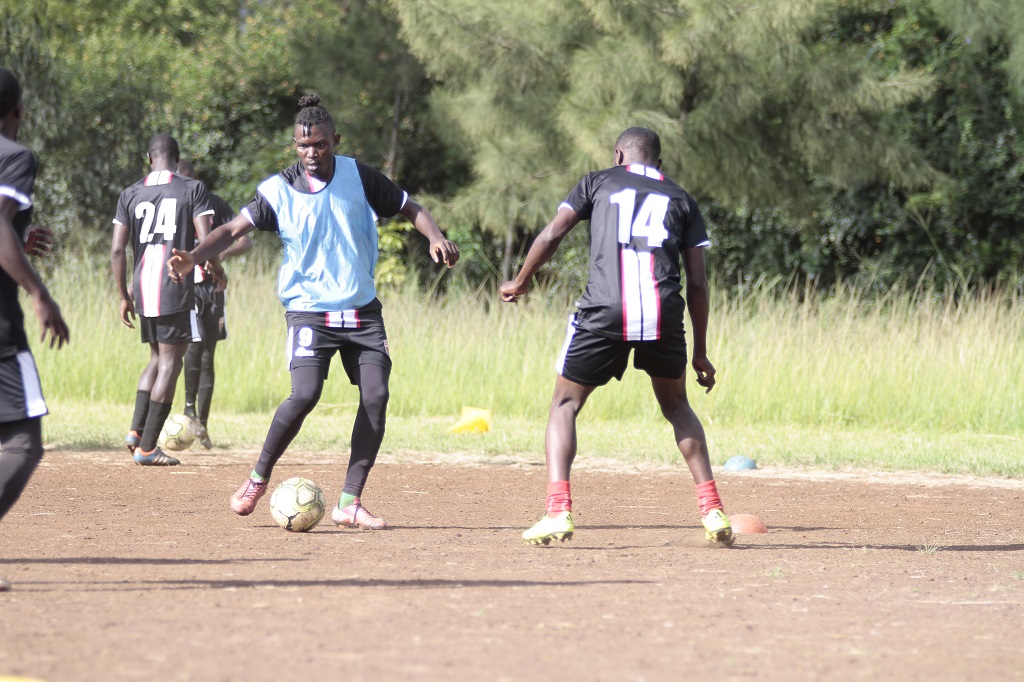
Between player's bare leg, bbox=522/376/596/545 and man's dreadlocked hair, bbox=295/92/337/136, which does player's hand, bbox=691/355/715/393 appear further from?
man's dreadlocked hair, bbox=295/92/337/136

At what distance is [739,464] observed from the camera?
379 inches

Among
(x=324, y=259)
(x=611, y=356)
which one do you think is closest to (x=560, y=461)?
(x=611, y=356)

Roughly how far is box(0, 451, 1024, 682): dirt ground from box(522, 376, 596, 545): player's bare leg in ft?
0.39

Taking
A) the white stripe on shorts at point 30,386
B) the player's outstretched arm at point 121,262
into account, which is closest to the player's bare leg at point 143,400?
the player's outstretched arm at point 121,262

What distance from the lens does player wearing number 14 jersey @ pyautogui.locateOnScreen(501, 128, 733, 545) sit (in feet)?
18.8

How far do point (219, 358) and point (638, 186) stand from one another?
8.99m

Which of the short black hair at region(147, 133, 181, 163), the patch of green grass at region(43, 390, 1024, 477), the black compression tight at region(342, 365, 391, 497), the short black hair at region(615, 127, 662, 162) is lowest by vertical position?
the patch of green grass at region(43, 390, 1024, 477)

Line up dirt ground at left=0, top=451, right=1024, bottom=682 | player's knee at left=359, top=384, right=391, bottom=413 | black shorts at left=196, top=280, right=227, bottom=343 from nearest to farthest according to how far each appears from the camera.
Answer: dirt ground at left=0, top=451, right=1024, bottom=682
player's knee at left=359, top=384, right=391, bottom=413
black shorts at left=196, top=280, right=227, bottom=343

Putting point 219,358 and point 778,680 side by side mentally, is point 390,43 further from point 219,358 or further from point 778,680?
point 778,680

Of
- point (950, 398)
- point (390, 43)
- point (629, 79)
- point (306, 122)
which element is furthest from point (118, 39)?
point (306, 122)

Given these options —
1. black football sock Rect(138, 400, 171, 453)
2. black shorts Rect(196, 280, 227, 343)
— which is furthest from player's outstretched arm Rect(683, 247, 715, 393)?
black shorts Rect(196, 280, 227, 343)

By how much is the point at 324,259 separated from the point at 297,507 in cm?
116

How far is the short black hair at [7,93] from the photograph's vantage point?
4828 millimetres

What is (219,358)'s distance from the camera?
45.9 feet
